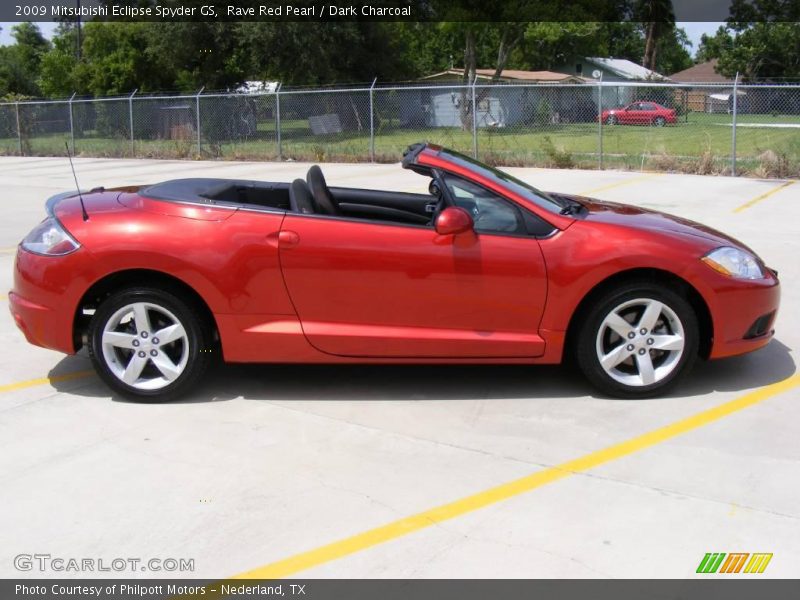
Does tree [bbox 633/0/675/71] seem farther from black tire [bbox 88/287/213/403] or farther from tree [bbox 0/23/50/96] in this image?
black tire [bbox 88/287/213/403]

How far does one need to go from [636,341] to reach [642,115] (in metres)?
26.7

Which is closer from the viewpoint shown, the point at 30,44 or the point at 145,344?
the point at 145,344

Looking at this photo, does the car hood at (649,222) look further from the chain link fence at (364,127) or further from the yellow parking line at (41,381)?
the chain link fence at (364,127)

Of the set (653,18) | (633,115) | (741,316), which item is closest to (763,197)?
(741,316)

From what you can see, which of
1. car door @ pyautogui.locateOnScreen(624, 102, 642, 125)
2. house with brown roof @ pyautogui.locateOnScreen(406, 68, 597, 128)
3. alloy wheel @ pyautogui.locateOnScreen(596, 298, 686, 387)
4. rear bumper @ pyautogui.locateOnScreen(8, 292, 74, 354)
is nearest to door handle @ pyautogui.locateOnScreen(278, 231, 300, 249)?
rear bumper @ pyautogui.locateOnScreen(8, 292, 74, 354)

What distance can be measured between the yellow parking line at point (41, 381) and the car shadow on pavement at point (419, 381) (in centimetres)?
6

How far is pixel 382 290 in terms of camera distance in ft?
15.9

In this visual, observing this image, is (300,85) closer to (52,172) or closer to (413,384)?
(52,172)

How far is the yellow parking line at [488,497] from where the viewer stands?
3.34 metres

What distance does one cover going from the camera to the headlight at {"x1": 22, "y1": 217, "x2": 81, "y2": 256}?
4.93 m

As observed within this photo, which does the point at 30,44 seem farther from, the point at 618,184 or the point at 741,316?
the point at 741,316

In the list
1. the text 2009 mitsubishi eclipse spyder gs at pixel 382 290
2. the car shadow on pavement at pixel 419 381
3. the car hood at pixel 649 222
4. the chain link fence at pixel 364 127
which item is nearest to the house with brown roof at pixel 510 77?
the chain link fence at pixel 364 127
